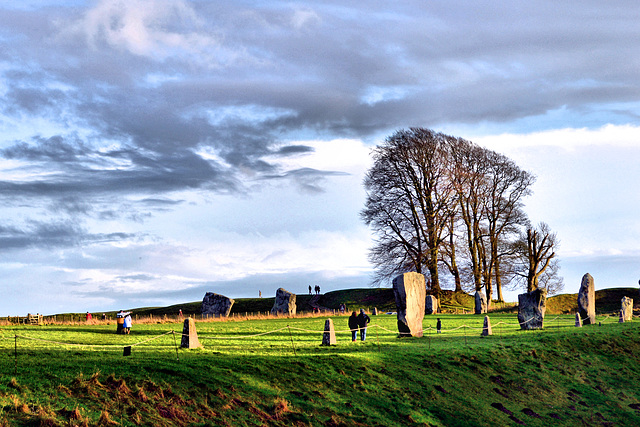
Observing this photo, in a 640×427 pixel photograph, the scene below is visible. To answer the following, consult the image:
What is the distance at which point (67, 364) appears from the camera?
15.4 metres

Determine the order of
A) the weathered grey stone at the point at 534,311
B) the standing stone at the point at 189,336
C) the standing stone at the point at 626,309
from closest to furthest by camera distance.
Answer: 1. the standing stone at the point at 189,336
2. the weathered grey stone at the point at 534,311
3. the standing stone at the point at 626,309

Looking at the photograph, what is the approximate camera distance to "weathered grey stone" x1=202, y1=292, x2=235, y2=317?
4056 cm

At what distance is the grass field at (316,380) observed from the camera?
1348cm

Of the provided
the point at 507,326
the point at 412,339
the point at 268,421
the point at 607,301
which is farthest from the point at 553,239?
the point at 268,421

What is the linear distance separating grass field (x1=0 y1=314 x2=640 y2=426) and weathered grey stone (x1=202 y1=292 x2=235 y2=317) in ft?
41.6

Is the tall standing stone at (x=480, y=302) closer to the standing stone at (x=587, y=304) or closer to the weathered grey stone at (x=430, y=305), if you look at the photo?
the weathered grey stone at (x=430, y=305)

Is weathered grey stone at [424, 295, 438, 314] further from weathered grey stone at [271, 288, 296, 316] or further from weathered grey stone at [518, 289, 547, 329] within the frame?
weathered grey stone at [518, 289, 547, 329]

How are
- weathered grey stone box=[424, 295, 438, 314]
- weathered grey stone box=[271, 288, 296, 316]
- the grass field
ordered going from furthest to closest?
weathered grey stone box=[424, 295, 438, 314] → weathered grey stone box=[271, 288, 296, 316] → the grass field

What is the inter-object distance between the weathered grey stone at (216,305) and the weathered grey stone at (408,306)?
16.0 meters

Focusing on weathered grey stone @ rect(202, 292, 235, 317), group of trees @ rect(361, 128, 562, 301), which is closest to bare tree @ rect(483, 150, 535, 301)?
group of trees @ rect(361, 128, 562, 301)

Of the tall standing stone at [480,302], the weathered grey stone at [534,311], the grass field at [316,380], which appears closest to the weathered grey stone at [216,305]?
the grass field at [316,380]

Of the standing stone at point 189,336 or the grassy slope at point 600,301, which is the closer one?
the standing stone at point 189,336

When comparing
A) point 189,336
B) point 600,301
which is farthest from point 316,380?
point 600,301

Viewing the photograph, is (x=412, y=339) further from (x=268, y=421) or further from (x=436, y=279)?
(x=436, y=279)
